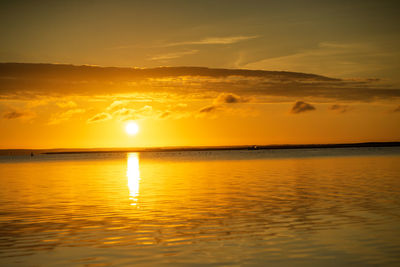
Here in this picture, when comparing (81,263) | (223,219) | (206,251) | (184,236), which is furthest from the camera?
(223,219)

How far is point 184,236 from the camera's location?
72.3 feet

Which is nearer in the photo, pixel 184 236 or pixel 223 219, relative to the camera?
pixel 184 236

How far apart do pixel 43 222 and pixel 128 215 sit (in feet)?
15.5

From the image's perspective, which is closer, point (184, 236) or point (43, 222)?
point (184, 236)

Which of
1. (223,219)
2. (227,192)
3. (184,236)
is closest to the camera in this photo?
(184,236)

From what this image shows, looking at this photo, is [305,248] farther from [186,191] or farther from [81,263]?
[186,191]

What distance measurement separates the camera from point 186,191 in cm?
4434

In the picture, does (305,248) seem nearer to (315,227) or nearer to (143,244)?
(315,227)

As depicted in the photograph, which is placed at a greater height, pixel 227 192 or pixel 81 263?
pixel 227 192

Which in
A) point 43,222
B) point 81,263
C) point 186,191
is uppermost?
point 186,191

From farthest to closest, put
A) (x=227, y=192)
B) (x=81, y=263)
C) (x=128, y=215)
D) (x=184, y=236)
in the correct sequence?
(x=227, y=192) < (x=128, y=215) < (x=184, y=236) < (x=81, y=263)

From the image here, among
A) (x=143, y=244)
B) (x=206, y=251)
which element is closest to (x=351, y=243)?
(x=206, y=251)

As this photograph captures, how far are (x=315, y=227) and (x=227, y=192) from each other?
19.2m

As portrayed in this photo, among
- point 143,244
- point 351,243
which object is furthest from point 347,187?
point 143,244
